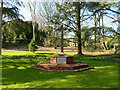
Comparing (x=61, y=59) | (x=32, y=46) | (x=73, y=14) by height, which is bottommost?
(x=61, y=59)

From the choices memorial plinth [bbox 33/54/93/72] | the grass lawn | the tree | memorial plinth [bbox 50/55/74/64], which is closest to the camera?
the grass lawn

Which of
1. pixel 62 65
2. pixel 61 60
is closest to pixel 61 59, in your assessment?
pixel 61 60

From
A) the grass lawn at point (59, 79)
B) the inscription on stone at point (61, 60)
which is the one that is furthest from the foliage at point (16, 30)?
the grass lawn at point (59, 79)

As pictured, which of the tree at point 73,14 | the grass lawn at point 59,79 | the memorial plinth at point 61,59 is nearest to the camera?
the grass lawn at point 59,79

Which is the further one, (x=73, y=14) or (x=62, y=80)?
(x=73, y=14)

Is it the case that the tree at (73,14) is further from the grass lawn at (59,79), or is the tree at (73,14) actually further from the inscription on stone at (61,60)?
the grass lawn at (59,79)

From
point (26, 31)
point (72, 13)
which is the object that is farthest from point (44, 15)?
point (72, 13)

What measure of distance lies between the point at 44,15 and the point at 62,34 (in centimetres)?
101

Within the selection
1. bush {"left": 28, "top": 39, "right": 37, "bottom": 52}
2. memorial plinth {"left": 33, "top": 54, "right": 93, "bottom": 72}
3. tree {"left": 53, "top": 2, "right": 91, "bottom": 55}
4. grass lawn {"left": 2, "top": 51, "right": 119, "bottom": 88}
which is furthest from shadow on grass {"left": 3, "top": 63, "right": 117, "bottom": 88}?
tree {"left": 53, "top": 2, "right": 91, "bottom": 55}

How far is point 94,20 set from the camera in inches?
190

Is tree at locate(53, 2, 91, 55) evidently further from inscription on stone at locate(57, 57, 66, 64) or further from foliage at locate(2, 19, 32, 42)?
inscription on stone at locate(57, 57, 66, 64)

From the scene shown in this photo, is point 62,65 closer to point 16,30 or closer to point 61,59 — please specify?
point 61,59

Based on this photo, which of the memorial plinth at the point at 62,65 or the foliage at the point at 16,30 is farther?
the foliage at the point at 16,30

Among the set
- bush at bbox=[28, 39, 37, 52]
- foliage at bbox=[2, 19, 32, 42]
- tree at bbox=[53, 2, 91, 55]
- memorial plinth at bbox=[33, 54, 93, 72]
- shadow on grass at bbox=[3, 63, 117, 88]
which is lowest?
shadow on grass at bbox=[3, 63, 117, 88]
